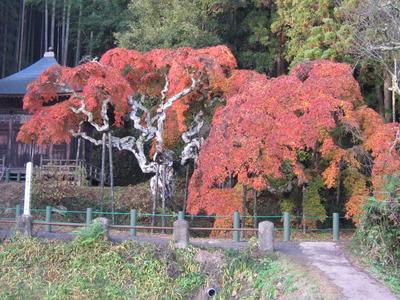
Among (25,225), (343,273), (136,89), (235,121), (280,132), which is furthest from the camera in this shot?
(136,89)

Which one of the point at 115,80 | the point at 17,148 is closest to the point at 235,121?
the point at 115,80

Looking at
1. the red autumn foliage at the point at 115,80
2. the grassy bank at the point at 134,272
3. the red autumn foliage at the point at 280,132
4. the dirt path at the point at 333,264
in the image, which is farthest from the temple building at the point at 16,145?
the grassy bank at the point at 134,272

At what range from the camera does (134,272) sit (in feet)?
34.8

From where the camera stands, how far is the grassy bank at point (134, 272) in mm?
10000

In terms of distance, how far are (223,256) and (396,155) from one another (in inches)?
240

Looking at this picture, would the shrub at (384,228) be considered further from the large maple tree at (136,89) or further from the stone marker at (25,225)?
the stone marker at (25,225)

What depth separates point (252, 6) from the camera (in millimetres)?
23750

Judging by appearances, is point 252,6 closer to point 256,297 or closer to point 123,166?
point 123,166

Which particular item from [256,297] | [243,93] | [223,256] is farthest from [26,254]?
[243,93]

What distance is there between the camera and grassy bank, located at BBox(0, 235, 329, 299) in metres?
10.0

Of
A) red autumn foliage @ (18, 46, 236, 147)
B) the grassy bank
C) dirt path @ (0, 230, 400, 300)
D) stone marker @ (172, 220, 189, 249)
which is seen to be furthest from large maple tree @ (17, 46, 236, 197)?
the grassy bank

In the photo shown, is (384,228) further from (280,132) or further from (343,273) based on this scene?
(280,132)

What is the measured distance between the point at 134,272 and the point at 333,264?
4443 mm

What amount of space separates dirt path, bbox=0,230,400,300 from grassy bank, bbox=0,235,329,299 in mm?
549
